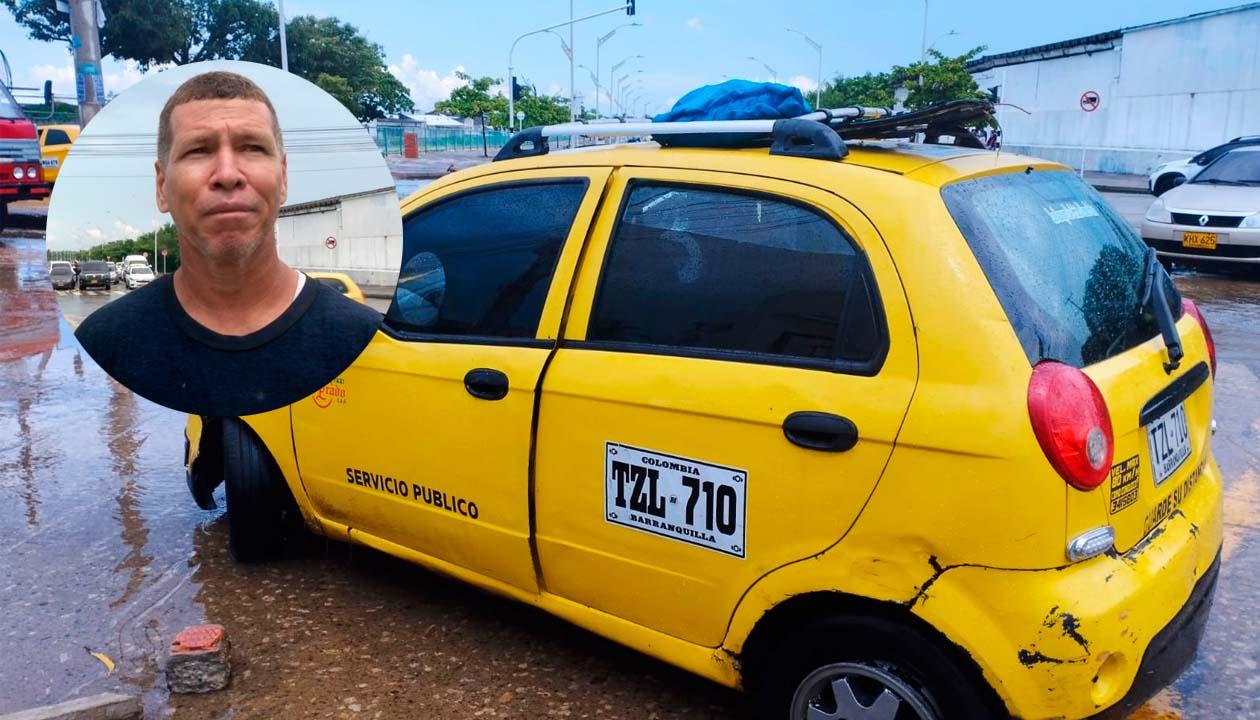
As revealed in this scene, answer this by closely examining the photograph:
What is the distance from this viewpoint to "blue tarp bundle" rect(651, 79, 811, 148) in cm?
298

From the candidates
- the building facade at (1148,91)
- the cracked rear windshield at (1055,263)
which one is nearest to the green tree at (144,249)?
the cracked rear windshield at (1055,263)

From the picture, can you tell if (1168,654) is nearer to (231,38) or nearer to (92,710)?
(231,38)

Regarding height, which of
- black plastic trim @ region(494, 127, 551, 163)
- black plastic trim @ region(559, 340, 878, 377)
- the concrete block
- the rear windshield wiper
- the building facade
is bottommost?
the concrete block

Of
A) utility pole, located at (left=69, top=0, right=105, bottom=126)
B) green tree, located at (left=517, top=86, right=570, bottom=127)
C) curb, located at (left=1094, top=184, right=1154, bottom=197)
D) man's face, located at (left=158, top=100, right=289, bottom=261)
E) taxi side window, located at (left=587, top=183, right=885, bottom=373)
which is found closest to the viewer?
man's face, located at (left=158, top=100, right=289, bottom=261)

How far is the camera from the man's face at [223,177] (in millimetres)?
537

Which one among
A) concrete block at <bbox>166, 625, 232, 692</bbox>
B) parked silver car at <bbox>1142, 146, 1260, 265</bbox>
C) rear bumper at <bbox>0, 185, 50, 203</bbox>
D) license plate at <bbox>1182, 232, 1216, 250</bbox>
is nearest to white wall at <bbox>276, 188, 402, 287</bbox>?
rear bumper at <bbox>0, 185, 50, 203</bbox>

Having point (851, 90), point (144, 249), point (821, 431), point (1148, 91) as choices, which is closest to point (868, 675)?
point (821, 431)

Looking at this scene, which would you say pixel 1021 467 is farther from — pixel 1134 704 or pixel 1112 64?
pixel 1112 64

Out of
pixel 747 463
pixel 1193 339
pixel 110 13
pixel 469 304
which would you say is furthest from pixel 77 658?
pixel 1193 339

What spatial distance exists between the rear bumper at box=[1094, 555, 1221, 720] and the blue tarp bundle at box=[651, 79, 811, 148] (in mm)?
1716

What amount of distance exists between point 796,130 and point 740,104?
44 centimetres

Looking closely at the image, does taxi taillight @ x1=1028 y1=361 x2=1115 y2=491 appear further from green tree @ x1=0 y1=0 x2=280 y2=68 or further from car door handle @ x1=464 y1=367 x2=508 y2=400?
A: green tree @ x1=0 y1=0 x2=280 y2=68

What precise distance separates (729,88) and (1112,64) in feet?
146

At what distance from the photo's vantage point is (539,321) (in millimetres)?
2855
